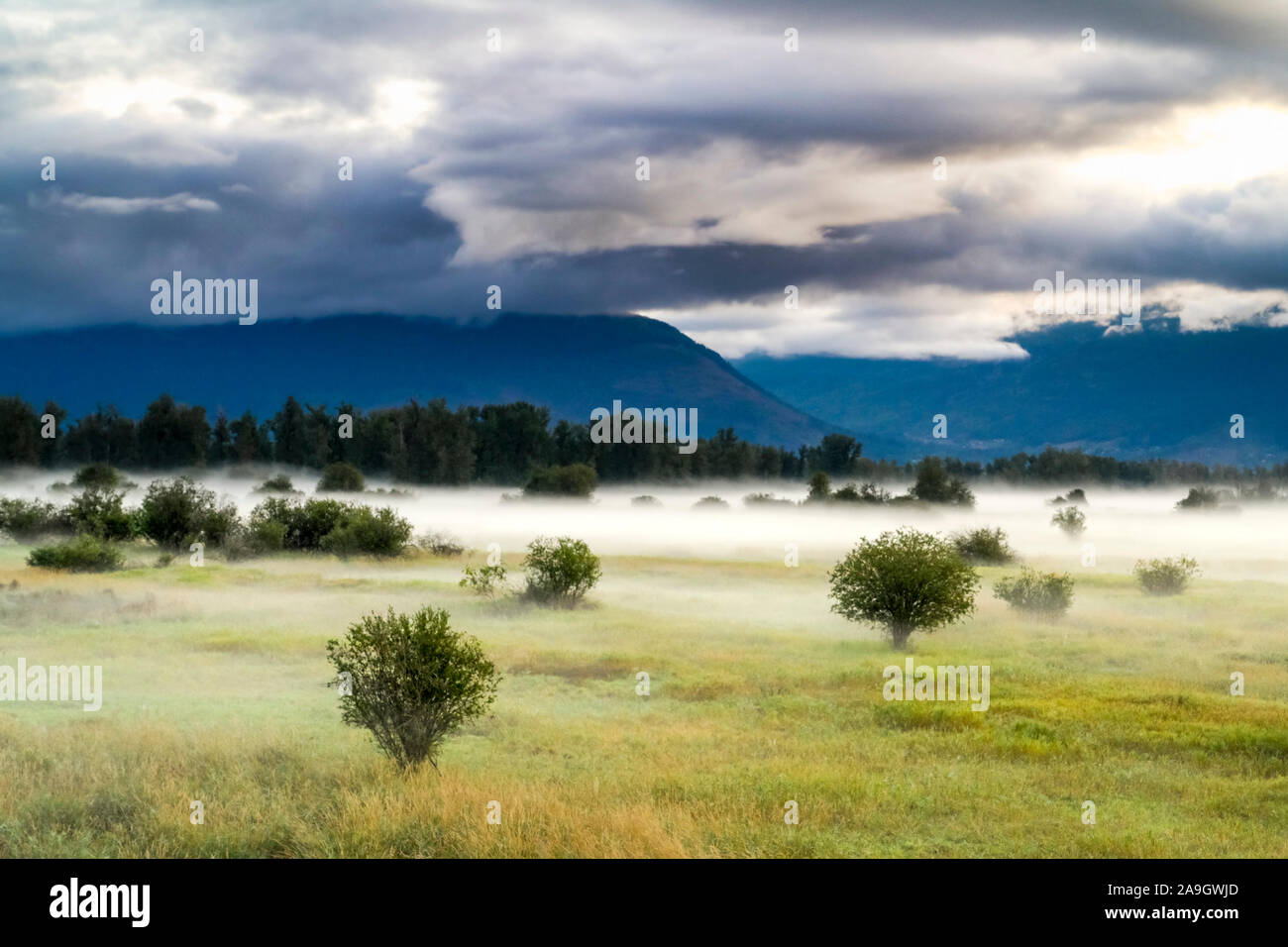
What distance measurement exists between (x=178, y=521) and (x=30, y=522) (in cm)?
1488

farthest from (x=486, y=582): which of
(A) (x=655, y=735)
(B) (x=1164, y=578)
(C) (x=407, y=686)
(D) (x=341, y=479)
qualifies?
(D) (x=341, y=479)

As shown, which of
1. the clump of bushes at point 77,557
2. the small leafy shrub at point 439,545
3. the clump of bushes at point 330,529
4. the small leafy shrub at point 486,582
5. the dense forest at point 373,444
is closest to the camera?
the small leafy shrub at point 486,582

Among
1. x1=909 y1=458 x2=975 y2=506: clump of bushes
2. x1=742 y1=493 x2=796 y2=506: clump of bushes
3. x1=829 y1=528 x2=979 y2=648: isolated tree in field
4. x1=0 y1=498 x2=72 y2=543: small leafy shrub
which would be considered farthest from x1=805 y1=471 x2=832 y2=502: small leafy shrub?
x1=829 y1=528 x2=979 y2=648: isolated tree in field

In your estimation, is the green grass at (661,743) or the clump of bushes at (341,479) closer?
the green grass at (661,743)

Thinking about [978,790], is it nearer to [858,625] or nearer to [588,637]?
[588,637]

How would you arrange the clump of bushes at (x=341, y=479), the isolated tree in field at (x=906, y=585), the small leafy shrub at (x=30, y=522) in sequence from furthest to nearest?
1. the clump of bushes at (x=341, y=479)
2. the small leafy shrub at (x=30, y=522)
3. the isolated tree in field at (x=906, y=585)

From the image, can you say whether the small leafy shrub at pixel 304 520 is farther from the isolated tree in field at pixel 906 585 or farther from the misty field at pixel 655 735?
the isolated tree in field at pixel 906 585

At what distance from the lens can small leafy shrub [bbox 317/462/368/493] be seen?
126812 mm

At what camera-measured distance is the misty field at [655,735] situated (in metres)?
18.5

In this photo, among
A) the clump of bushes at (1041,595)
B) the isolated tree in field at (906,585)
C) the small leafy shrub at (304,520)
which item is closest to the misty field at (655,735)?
the clump of bushes at (1041,595)

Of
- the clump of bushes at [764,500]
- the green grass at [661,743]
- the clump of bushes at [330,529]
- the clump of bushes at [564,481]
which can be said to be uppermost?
the clump of bushes at [564,481]

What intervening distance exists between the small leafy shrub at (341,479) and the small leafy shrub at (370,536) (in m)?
52.4

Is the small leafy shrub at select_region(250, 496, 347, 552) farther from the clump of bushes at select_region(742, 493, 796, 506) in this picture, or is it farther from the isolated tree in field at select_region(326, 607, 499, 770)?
the clump of bushes at select_region(742, 493, 796, 506)
